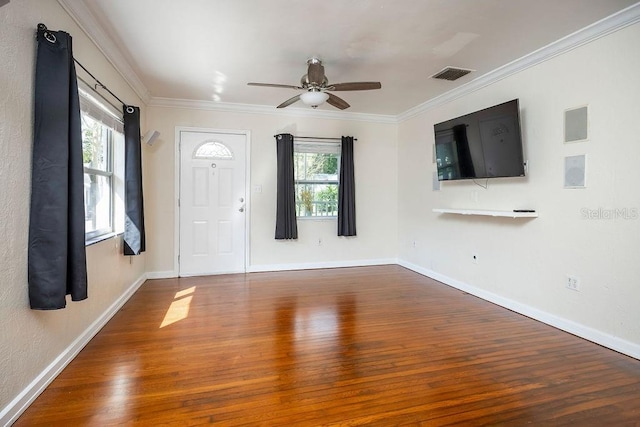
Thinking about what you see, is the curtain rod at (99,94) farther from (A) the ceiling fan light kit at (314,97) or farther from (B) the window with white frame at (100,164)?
(A) the ceiling fan light kit at (314,97)

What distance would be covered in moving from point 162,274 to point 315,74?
343cm

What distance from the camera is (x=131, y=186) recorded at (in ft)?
11.2

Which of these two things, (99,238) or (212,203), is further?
(212,203)

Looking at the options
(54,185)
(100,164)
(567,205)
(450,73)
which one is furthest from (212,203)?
(567,205)

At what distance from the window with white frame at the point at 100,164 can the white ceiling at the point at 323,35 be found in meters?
0.41

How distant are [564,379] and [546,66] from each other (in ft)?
8.64

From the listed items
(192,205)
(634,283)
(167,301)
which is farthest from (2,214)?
(634,283)

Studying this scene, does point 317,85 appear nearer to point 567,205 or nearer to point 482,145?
point 482,145

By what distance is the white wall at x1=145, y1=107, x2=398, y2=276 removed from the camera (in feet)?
14.8

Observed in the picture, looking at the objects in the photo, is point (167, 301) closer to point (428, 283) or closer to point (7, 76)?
point (7, 76)

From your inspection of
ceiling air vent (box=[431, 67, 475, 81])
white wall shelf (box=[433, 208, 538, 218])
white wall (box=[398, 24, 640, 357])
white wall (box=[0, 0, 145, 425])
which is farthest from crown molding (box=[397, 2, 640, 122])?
white wall (box=[0, 0, 145, 425])

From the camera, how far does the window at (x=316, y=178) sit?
5.01 m

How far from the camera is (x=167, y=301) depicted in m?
3.51

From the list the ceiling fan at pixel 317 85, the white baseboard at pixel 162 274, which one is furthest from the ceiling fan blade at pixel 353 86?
the white baseboard at pixel 162 274
